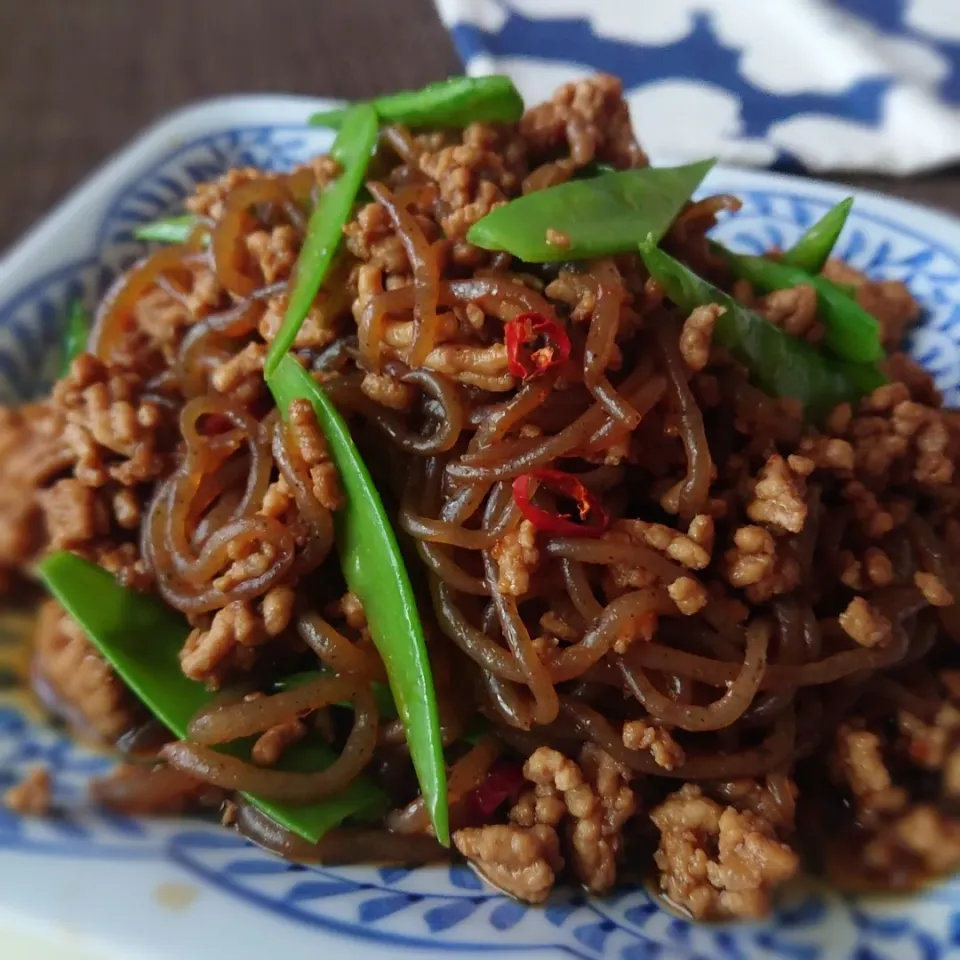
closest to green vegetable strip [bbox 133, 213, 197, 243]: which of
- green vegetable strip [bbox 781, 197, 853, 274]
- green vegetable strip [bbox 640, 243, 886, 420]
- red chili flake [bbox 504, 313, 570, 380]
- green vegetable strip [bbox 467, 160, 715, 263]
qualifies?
green vegetable strip [bbox 467, 160, 715, 263]

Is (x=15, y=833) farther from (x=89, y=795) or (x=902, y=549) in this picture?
(x=902, y=549)

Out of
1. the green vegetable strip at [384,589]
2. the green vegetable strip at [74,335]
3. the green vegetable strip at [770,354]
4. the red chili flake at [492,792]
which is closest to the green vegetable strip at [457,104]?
the green vegetable strip at [770,354]

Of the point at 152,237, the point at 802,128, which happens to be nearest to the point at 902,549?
the point at 152,237

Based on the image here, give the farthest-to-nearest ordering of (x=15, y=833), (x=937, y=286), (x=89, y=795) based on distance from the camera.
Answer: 1. (x=937, y=286)
2. (x=89, y=795)
3. (x=15, y=833)

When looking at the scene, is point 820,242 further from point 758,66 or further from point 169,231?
point 758,66

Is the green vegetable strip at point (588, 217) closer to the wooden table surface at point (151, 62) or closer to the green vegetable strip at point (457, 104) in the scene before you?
the green vegetable strip at point (457, 104)
